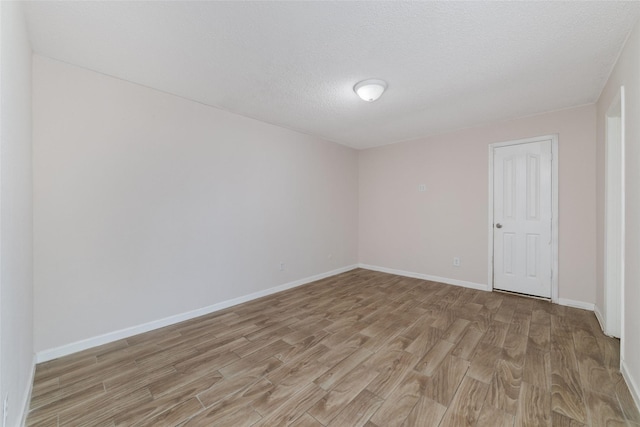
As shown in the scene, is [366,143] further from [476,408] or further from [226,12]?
[476,408]

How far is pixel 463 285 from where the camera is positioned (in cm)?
393

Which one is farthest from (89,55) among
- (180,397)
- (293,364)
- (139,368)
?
(293,364)

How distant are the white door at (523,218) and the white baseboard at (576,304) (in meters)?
0.15

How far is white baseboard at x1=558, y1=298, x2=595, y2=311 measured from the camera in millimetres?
2992

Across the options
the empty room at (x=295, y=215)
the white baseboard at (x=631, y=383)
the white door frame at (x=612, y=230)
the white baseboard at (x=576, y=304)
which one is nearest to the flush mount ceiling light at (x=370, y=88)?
the empty room at (x=295, y=215)

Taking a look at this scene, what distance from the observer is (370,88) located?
241cm

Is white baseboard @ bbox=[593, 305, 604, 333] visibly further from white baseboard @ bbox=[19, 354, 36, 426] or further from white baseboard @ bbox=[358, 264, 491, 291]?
white baseboard @ bbox=[19, 354, 36, 426]

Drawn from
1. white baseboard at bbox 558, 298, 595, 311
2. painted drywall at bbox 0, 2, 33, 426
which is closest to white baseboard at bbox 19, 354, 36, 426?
painted drywall at bbox 0, 2, 33, 426

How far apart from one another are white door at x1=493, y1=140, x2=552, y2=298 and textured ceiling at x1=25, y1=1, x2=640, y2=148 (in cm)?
73

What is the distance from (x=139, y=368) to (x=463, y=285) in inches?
164

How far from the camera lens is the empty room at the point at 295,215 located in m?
1.56

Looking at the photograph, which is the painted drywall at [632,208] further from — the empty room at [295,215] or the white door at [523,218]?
the white door at [523,218]

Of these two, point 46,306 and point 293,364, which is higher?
point 46,306

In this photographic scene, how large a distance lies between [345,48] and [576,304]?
3.98 meters
